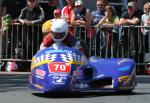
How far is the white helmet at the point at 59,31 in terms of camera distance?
→ 11867 mm

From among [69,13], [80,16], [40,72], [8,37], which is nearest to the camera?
[40,72]

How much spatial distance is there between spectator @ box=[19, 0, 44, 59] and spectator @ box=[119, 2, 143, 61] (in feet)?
7.70

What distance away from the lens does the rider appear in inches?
468

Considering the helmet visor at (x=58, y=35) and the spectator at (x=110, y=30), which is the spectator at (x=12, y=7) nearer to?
the spectator at (x=110, y=30)

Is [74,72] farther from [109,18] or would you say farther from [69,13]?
[109,18]

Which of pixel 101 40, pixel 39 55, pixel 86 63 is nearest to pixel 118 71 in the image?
pixel 86 63

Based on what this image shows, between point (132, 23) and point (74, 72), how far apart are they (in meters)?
5.89

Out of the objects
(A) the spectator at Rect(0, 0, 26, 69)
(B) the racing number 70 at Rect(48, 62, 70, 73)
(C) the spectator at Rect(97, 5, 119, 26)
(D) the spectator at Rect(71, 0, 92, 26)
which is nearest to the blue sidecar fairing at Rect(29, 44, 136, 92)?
(B) the racing number 70 at Rect(48, 62, 70, 73)

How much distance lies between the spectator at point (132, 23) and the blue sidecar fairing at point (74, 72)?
4.63 meters

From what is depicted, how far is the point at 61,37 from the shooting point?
39.2ft

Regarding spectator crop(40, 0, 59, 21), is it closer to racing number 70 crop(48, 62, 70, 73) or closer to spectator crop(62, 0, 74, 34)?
spectator crop(62, 0, 74, 34)

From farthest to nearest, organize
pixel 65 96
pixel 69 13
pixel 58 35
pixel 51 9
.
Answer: pixel 51 9
pixel 69 13
pixel 58 35
pixel 65 96

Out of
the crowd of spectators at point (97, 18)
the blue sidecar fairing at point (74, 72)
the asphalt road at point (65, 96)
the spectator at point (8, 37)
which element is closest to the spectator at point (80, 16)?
the crowd of spectators at point (97, 18)

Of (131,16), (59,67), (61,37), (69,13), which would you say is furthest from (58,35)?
Answer: (131,16)
